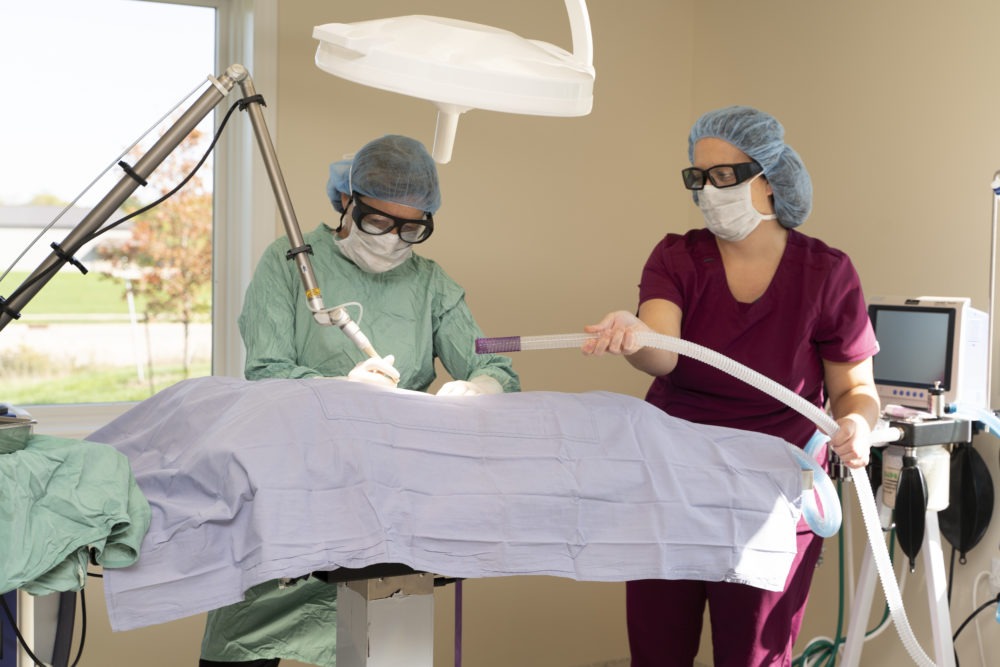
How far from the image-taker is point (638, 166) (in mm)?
3145

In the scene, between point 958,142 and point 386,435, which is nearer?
point 386,435

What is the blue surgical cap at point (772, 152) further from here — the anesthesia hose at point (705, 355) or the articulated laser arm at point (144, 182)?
the articulated laser arm at point (144, 182)

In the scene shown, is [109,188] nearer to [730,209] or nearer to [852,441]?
[730,209]

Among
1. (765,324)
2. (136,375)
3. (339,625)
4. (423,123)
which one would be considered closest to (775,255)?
(765,324)

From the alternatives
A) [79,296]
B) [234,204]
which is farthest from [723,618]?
[79,296]

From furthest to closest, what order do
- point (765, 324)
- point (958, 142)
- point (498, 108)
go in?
point (958, 142), point (765, 324), point (498, 108)

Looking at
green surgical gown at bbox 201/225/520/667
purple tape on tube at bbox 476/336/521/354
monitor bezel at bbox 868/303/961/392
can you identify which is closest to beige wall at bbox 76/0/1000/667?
monitor bezel at bbox 868/303/961/392

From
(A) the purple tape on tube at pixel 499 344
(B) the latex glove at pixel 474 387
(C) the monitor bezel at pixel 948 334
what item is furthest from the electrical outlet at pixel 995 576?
(A) the purple tape on tube at pixel 499 344

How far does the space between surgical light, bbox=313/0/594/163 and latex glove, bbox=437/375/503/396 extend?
542 mm

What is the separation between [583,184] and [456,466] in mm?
1856

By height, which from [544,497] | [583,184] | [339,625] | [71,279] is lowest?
[339,625]

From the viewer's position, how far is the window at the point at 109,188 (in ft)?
8.43

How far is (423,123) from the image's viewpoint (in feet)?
9.11

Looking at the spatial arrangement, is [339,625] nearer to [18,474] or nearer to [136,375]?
[18,474]
